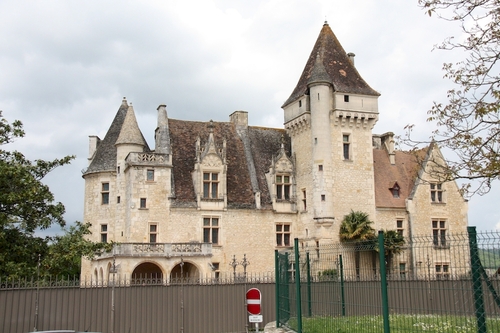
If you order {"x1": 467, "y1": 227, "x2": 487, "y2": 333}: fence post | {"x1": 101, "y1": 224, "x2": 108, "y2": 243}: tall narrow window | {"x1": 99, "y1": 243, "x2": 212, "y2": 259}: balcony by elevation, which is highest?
{"x1": 101, "y1": 224, "x2": 108, "y2": 243}: tall narrow window

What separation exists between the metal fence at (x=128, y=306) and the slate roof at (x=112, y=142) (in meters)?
15.1

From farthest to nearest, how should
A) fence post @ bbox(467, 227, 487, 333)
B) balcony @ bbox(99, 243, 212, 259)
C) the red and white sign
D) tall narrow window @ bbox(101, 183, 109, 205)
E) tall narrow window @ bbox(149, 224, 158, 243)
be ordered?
tall narrow window @ bbox(101, 183, 109, 205) < tall narrow window @ bbox(149, 224, 158, 243) < balcony @ bbox(99, 243, 212, 259) < the red and white sign < fence post @ bbox(467, 227, 487, 333)

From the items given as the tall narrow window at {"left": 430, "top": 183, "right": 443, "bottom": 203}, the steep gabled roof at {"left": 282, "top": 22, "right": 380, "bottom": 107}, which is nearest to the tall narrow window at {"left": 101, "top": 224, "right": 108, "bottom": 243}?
the steep gabled roof at {"left": 282, "top": 22, "right": 380, "bottom": 107}

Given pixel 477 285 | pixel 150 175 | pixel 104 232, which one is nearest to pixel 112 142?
pixel 150 175

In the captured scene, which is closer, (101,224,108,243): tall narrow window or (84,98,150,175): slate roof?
(84,98,150,175): slate roof

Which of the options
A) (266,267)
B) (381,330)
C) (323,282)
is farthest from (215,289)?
(266,267)

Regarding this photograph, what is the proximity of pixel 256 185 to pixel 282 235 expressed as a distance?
3.28 metres

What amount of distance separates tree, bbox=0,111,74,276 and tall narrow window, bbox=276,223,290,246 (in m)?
18.1

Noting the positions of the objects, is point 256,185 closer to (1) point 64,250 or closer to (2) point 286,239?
(2) point 286,239

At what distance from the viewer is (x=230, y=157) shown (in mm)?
33406

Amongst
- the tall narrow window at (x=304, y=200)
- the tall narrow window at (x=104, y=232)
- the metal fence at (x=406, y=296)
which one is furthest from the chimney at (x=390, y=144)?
the metal fence at (x=406, y=296)

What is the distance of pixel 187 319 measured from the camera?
17.0m

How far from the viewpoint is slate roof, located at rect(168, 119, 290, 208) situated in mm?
31156

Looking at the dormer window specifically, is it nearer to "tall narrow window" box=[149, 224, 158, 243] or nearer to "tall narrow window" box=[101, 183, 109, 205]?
"tall narrow window" box=[149, 224, 158, 243]
